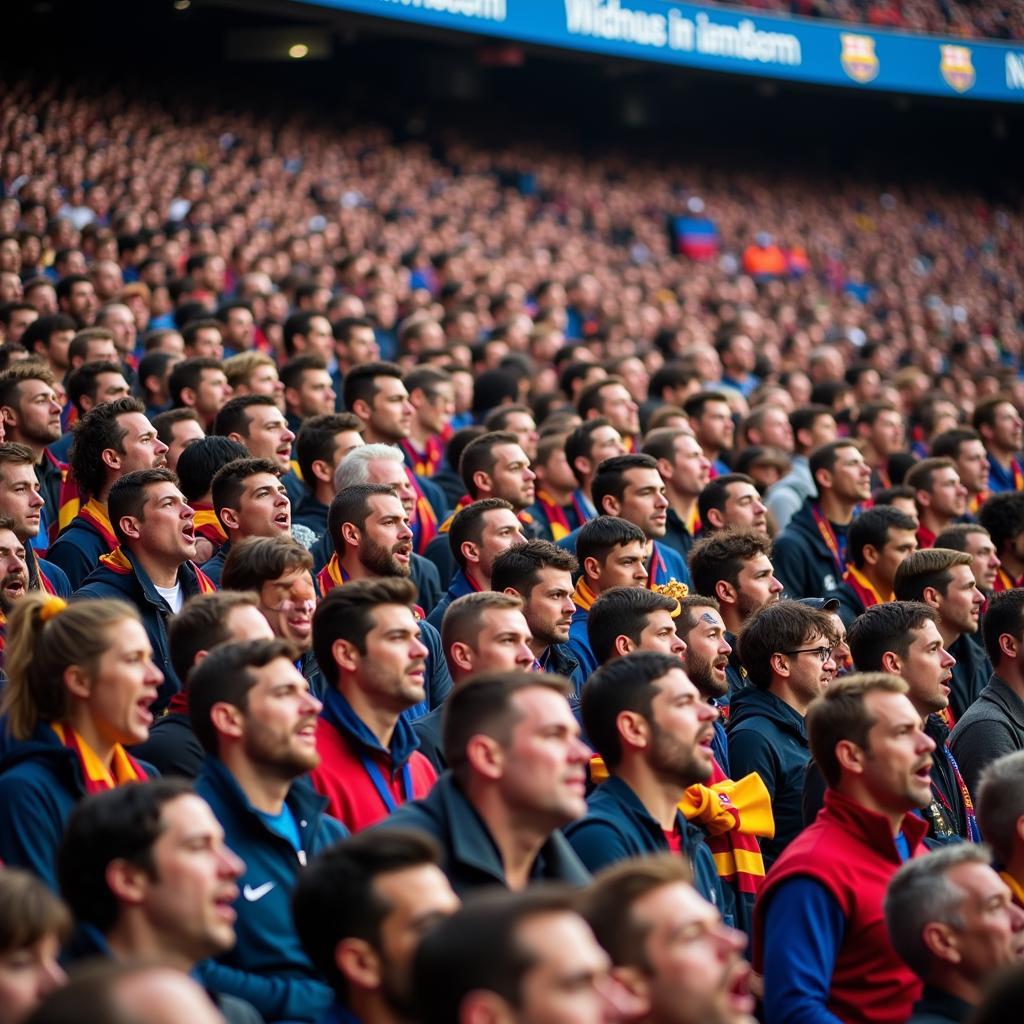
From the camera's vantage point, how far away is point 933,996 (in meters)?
3.66

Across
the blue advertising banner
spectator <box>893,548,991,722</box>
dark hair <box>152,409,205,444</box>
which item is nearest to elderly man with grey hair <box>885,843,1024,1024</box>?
spectator <box>893,548,991,722</box>

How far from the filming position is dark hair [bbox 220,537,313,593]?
5.17m

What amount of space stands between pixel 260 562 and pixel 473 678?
65.0 inches

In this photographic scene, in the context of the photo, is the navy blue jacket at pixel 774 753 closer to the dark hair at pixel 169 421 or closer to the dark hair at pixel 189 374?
the dark hair at pixel 169 421

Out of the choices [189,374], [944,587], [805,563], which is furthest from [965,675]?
[189,374]

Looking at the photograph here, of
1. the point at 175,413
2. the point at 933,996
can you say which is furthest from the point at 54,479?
the point at 933,996

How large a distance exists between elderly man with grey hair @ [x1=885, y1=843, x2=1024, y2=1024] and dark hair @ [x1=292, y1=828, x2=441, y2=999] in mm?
1225

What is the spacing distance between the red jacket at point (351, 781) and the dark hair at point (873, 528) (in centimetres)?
352

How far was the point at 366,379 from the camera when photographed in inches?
326

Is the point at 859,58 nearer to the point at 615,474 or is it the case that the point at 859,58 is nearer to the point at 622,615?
the point at 615,474

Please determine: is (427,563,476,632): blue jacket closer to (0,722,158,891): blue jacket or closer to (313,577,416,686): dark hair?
(313,577,416,686): dark hair

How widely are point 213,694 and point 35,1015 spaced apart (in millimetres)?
1635

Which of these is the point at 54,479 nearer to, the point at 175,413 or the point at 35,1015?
the point at 175,413

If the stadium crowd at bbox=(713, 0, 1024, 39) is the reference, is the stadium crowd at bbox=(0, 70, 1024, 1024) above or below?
below
